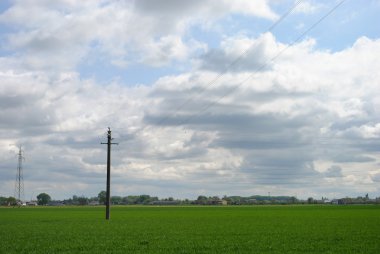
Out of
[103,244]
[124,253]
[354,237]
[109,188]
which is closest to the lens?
[124,253]

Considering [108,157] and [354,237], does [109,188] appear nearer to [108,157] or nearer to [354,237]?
[108,157]

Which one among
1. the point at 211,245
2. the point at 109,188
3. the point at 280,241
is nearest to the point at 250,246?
the point at 211,245

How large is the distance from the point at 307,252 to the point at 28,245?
598 inches

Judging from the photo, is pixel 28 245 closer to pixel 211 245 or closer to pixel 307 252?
pixel 211 245

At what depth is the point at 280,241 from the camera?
32.3 metres

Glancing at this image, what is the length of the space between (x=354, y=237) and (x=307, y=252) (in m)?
10.2

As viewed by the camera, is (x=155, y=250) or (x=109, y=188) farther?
(x=109, y=188)

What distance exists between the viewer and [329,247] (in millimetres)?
28312

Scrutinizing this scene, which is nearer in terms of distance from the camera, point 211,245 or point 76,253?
point 76,253

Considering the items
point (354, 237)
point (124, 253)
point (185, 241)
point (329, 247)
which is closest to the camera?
point (124, 253)

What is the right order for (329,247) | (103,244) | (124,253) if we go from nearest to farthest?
(124,253) < (329,247) < (103,244)

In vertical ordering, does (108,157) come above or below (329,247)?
above

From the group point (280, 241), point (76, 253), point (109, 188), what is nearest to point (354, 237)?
point (280, 241)

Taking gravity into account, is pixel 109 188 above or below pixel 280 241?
above
